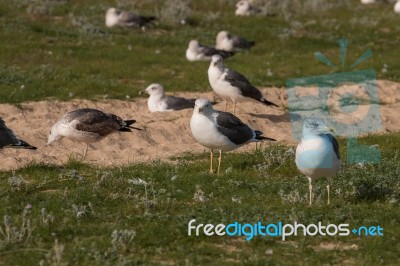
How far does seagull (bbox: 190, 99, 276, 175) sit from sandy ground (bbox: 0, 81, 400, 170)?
1473 mm

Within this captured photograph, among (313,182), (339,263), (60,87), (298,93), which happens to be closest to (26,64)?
(60,87)

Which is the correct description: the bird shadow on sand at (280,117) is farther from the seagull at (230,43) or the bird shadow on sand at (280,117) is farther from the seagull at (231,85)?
the seagull at (230,43)

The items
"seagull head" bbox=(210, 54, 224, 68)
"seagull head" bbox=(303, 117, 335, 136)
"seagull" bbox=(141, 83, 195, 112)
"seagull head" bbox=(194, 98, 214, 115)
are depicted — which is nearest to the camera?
"seagull head" bbox=(303, 117, 335, 136)

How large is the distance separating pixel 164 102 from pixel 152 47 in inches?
274

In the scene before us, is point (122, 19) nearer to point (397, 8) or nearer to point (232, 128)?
point (397, 8)

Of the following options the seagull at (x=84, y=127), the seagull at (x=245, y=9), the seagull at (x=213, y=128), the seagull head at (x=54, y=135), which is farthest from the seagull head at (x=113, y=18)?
the seagull at (x=213, y=128)

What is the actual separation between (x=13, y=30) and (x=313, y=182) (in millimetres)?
14761

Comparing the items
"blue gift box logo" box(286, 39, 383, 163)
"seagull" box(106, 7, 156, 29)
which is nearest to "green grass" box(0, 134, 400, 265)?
Answer: "blue gift box logo" box(286, 39, 383, 163)

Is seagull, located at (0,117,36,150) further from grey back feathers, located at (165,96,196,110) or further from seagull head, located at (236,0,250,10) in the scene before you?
seagull head, located at (236,0,250,10)

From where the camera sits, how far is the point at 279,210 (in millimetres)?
9742

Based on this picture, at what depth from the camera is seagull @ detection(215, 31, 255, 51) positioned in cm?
2400

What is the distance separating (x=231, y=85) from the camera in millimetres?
16891

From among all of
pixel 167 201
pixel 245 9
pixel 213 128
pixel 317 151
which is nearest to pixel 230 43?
pixel 245 9

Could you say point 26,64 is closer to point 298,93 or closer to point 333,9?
point 298,93
